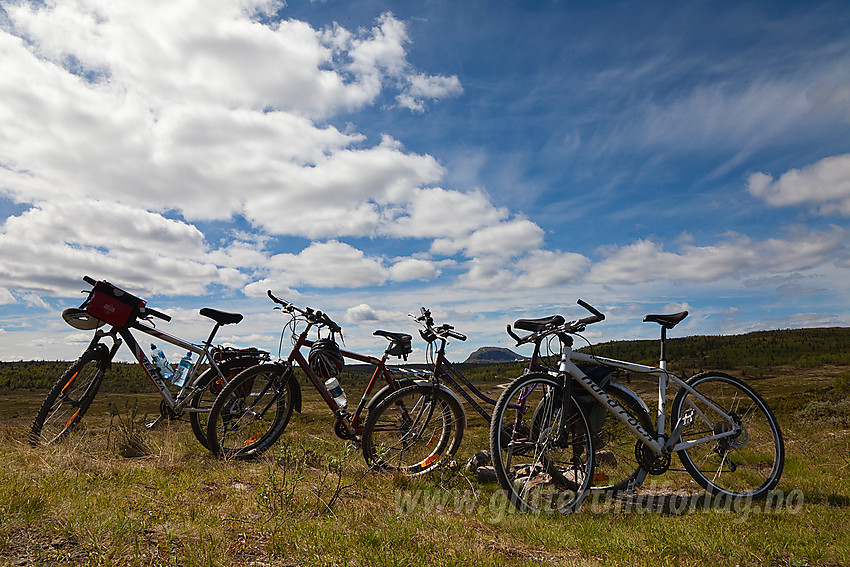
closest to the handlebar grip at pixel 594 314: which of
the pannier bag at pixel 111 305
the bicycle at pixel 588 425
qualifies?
the bicycle at pixel 588 425

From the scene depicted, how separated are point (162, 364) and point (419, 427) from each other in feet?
13.0

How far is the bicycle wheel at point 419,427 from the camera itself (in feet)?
21.2

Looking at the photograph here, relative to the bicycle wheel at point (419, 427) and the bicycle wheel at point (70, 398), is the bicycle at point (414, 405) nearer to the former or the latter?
the bicycle wheel at point (419, 427)

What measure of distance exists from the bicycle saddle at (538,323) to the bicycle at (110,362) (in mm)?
3971

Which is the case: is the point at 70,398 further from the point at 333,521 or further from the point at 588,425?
the point at 588,425

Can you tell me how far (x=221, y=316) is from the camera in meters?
7.37

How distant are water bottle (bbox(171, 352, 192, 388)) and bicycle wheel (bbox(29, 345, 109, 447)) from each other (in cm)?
95

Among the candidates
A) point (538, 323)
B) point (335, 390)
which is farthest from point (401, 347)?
point (538, 323)

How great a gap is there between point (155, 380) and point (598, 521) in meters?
6.24

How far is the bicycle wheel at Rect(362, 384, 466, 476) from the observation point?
6.46 metres

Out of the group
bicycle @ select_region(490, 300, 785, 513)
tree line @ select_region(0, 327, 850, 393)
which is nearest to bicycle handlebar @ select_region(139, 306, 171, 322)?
bicycle @ select_region(490, 300, 785, 513)

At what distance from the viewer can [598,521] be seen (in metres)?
4.77

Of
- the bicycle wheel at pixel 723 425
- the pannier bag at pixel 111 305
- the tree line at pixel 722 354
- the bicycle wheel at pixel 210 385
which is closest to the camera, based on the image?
the bicycle wheel at pixel 723 425

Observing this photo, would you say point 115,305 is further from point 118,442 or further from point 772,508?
point 772,508
